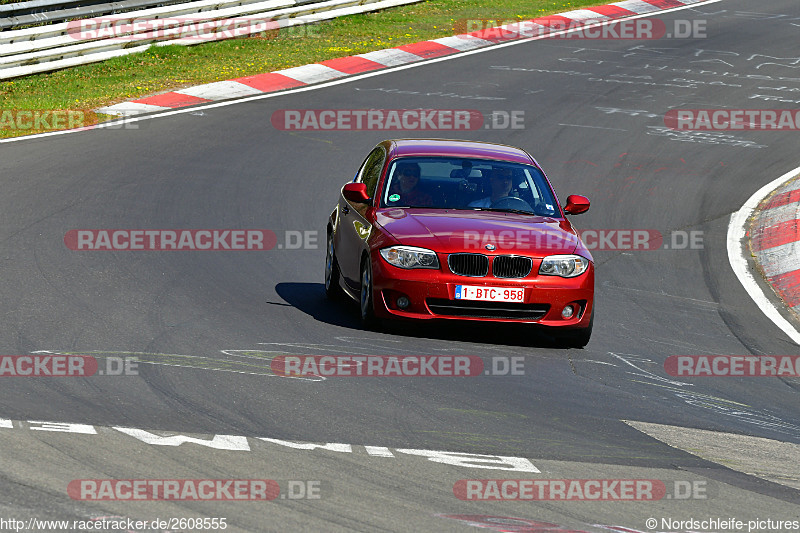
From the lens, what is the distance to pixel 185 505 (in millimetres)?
5184

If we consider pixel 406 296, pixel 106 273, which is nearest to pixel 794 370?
pixel 406 296

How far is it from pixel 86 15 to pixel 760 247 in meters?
13.1

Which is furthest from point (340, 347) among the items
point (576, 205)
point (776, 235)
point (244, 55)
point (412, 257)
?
point (244, 55)

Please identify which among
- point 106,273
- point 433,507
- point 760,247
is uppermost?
point 433,507

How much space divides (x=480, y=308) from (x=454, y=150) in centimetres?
214

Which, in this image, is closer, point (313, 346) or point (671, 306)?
point (313, 346)

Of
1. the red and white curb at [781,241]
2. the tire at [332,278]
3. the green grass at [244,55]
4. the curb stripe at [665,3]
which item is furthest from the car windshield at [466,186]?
the curb stripe at [665,3]

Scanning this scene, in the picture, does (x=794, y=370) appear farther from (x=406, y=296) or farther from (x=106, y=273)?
(x=106, y=273)

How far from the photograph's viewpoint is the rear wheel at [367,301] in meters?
9.84

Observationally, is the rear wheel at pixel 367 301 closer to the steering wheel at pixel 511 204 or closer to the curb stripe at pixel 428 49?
the steering wheel at pixel 511 204

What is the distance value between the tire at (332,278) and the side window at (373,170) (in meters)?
0.71

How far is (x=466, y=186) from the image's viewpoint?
35.3ft

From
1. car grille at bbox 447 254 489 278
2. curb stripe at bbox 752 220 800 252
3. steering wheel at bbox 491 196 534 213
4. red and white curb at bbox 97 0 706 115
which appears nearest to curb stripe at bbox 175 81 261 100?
red and white curb at bbox 97 0 706 115

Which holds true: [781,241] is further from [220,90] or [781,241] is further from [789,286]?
[220,90]
